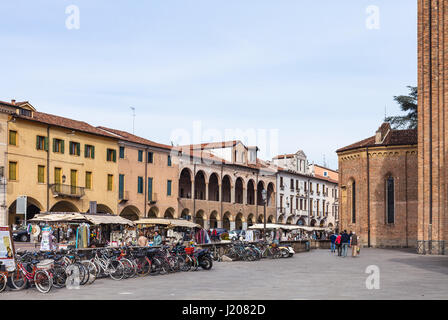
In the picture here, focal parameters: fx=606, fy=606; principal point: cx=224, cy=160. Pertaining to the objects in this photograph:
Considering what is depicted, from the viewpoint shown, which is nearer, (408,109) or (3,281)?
(3,281)

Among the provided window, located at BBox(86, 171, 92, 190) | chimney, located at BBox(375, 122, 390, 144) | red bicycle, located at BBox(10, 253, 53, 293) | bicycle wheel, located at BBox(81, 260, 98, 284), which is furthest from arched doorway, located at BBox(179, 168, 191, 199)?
red bicycle, located at BBox(10, 253, 53, 293)

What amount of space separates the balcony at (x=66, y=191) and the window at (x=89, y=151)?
302 cm

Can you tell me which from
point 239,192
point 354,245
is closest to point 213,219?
point 239,192

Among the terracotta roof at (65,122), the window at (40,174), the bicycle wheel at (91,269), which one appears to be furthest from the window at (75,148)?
the bicycle wheel at (91,269)

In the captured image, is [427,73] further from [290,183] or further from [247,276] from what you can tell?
[290,183]

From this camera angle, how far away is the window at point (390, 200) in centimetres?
4741

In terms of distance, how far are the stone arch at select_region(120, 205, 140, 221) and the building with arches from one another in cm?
1777

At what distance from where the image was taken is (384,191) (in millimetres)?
48000

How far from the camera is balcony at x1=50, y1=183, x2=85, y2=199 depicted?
45.2 meters

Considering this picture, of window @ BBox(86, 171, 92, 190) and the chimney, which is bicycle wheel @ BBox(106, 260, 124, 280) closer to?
window @ BBox(86, 171, 92, 190)

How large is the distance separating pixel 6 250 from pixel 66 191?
31.6 meters

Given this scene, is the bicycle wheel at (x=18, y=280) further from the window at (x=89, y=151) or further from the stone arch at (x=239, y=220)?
the stone arch at (x=239, y=220)

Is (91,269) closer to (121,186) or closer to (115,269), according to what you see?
(115,269)

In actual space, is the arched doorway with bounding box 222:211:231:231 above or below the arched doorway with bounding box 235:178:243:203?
below
